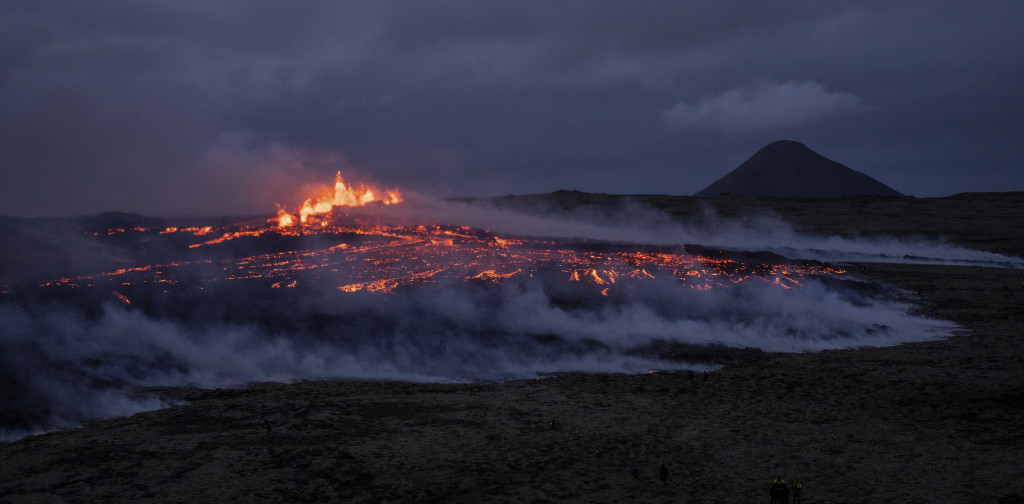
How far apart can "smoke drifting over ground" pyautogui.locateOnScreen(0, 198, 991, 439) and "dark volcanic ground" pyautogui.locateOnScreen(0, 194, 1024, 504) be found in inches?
137

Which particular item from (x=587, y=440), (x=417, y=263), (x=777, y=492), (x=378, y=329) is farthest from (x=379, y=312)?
(x=777, y=492)

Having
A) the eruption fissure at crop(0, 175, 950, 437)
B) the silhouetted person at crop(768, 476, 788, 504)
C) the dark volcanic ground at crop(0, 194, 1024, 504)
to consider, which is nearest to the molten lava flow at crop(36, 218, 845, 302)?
the eruption fissure at crop(0, 175, 950, 437)

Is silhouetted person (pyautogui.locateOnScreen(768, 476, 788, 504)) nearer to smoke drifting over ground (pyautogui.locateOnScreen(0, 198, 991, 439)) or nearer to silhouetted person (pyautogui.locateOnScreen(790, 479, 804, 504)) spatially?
silhouetted person (pyautogui.locateOnScreen(790, 479, 804, 504))

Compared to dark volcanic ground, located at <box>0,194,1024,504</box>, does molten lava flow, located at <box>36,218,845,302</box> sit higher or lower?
higher

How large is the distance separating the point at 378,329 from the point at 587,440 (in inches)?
796

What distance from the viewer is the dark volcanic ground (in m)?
20.4

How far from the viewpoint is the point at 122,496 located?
19.9 m

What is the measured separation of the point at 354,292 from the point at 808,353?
30.2 m

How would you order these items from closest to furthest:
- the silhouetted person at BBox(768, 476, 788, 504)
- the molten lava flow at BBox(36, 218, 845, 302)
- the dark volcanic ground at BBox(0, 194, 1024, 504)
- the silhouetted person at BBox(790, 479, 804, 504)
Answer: the silhouetted person at BBox(768, 476, 788, 504), the silhouetted person at BBox(790, 479, 804, 504), the dark volcanic ground at BBox(0, 194, 1024, 504), the molten lava flow at BBox(36, 218, 845, 302)

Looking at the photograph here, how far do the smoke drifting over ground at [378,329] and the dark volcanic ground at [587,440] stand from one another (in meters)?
3.48

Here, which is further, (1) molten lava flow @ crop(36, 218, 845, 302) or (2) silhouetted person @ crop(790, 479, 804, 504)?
(1) molten lava flow @ crop(36, 218, 845, 302)

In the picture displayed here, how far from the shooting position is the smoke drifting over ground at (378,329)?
3394cm

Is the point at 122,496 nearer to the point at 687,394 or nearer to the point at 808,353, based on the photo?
the point at 687,394

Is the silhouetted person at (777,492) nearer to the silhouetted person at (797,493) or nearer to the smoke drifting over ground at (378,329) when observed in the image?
the silhouetted person at (797,493)
